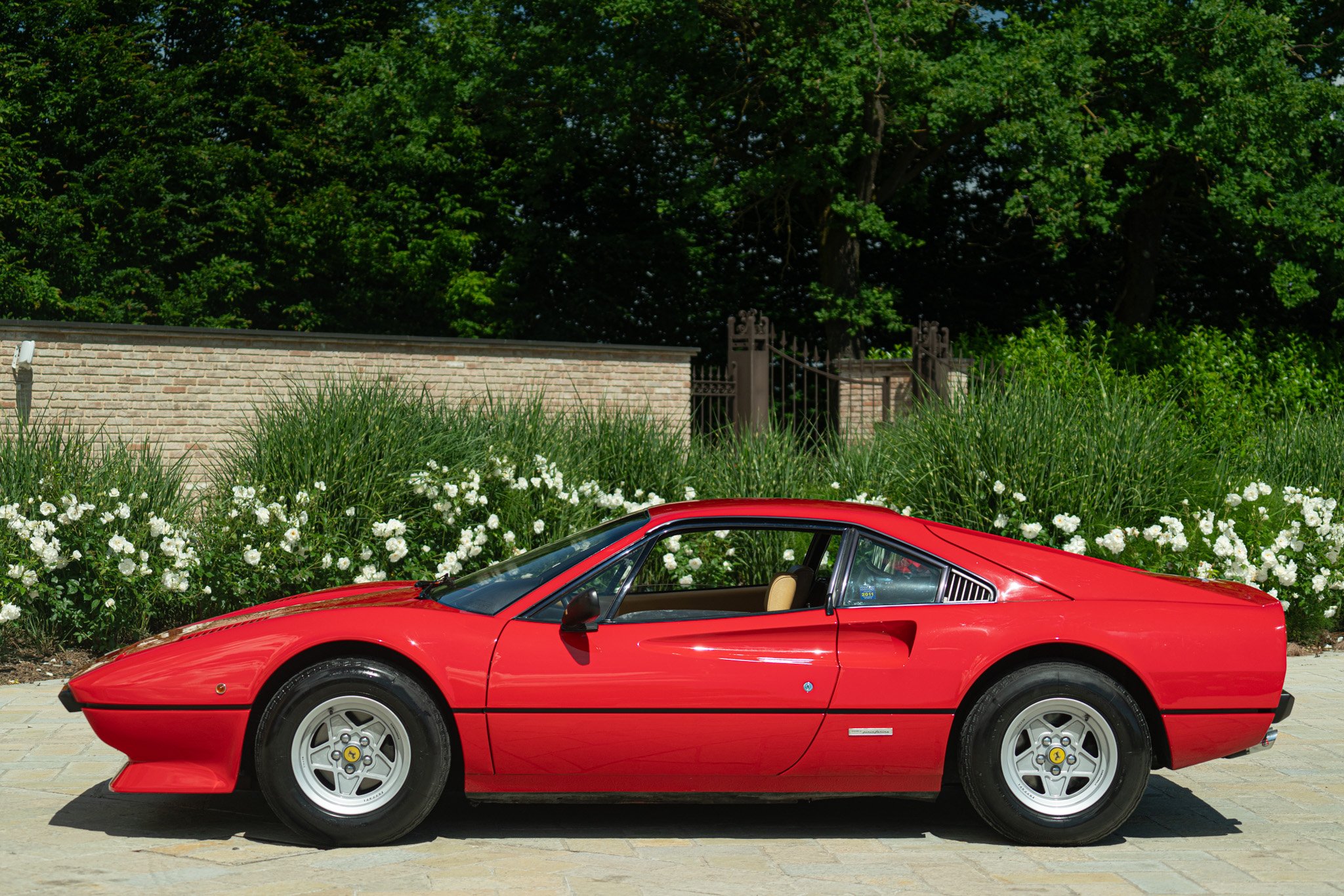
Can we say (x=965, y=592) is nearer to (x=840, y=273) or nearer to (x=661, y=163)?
(x=840, y=273)

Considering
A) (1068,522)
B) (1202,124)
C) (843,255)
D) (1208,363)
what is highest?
(1202,124)

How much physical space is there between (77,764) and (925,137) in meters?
20.6

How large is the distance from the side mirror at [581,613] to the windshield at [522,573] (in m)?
0.31

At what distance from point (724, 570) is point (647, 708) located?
4931 mm

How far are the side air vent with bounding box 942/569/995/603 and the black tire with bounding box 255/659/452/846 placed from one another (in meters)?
2.06

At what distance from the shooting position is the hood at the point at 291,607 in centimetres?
538

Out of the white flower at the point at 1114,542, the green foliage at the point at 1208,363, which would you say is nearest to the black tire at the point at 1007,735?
the white flower at the point at 1114,542

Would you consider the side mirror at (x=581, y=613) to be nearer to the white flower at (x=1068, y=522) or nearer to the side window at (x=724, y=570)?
the side window at (x=724, y=570)

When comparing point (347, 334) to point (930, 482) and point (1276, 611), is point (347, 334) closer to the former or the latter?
point (930, 482)

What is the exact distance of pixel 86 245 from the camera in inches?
971

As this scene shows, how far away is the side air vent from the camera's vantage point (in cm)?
530

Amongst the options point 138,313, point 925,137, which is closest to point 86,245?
point 138,313

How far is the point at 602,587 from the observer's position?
534 centimetres

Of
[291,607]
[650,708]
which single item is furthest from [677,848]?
[291,607]
